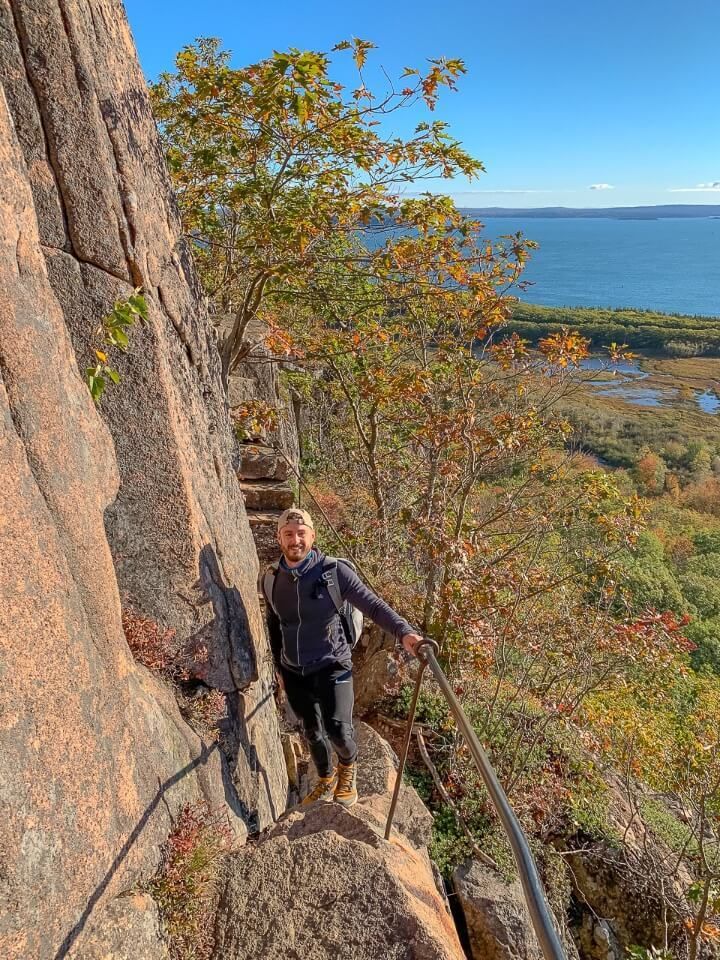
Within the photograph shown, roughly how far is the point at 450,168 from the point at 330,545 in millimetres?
7753

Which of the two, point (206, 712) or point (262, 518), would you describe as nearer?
point (206, 712)

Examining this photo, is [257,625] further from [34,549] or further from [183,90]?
[183,90]

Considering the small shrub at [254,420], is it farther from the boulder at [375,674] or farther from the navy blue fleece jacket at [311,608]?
the navy blue fleece jacket at [311,608]

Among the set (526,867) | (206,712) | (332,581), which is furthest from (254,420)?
(526,867)

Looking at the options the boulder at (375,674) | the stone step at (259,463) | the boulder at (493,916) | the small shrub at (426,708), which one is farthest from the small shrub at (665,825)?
the stone step at (259,463)

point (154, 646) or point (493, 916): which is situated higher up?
point (154, 646)

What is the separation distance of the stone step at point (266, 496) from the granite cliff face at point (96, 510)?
400 centimetres

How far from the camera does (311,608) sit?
476 cm

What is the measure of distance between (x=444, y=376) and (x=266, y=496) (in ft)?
11.8

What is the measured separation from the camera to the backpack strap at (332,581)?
477 cm

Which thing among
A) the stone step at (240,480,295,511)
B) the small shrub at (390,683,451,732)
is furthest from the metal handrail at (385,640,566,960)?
the stone step at (240,480,295,511)

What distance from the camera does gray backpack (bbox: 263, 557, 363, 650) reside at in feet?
15.7

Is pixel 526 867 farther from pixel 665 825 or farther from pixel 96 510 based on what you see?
pixel 665 825

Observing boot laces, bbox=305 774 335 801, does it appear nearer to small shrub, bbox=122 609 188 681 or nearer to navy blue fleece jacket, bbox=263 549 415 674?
navy blue fleece jacket, bbox=263 549 415 674
